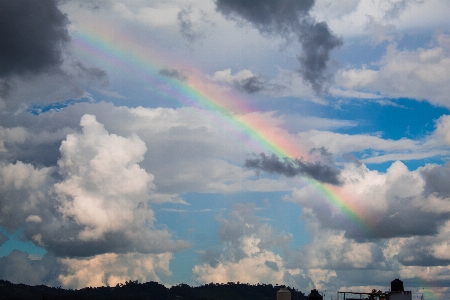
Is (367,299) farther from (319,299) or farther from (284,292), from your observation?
(284,292)

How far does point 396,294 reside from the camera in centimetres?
13475

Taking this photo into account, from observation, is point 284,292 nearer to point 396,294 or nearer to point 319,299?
point 319,299

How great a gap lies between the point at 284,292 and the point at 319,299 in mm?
10788

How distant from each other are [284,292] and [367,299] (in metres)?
25.8

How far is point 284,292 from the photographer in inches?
4995

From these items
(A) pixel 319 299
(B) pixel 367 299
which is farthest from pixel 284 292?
(B) pixel 367 299

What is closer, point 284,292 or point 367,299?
point 284,292

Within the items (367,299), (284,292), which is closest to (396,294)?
(367,299)

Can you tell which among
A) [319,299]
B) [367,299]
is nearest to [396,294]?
[367,299]

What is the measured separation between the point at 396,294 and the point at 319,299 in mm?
19151

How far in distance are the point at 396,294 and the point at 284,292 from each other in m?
29.0

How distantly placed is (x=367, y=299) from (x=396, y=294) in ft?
25.6

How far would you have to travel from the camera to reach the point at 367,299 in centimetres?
13938
